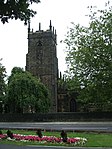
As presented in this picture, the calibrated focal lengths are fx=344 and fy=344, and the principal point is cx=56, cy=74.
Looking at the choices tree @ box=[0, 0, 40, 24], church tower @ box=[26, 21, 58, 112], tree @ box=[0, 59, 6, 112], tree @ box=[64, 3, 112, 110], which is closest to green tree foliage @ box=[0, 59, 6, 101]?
tree @ box=[0, 59, 6, 112]

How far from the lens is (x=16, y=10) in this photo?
1223 centimetres

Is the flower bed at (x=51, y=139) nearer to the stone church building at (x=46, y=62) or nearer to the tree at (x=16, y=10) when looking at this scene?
the tree at (x=16, y=10)

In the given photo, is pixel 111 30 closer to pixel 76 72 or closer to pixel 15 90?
pixel 76 72

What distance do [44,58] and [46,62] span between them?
1234 mm

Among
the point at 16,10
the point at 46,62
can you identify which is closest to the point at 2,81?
the point at 46,62

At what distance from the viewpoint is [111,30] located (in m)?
28.2

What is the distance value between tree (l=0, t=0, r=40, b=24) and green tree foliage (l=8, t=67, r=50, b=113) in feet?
148

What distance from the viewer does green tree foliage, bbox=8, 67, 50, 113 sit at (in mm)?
57594

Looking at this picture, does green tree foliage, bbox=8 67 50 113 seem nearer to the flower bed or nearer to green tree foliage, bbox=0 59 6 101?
green tree foliage, bbox=0 59 6 101

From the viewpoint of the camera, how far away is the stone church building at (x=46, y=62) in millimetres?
81281

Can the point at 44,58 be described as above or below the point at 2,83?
above

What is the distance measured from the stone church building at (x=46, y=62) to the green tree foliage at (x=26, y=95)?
62.4ft

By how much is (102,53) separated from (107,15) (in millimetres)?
4021

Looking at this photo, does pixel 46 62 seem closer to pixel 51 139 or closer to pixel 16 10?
pixel 51 139
